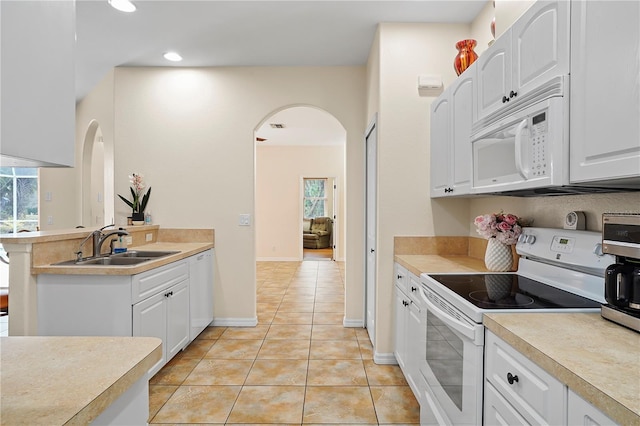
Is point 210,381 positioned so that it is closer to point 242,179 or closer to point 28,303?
point 28,303

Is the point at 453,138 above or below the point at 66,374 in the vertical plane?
above

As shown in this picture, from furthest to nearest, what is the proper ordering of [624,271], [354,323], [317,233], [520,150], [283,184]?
[317,233], [283,184], [354,323], [520,150], [624,271]

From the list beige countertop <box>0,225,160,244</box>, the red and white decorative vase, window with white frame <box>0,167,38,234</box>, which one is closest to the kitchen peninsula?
beige countertop <box>0,225,160,244</box>

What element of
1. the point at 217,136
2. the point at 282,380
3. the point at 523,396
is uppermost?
the point at 217,136

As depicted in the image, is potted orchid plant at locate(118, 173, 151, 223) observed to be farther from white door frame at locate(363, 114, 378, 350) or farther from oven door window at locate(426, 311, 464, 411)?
oven door window at locate(426, 311, 464, 411)

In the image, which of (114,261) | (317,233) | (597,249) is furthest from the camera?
(317,233)

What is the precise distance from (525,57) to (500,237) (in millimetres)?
961

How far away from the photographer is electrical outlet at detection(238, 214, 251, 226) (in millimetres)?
3684

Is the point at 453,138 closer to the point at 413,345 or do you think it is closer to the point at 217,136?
the point at 413,345

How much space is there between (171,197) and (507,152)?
3.15 metres

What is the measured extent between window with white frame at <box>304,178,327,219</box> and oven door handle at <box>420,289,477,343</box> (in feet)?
30.2

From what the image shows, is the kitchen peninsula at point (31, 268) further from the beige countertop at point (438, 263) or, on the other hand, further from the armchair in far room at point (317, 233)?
the armchair in far room at point (317, 233)

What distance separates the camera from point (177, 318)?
9.34 ft

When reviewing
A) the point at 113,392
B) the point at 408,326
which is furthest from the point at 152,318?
the point at 113,392
